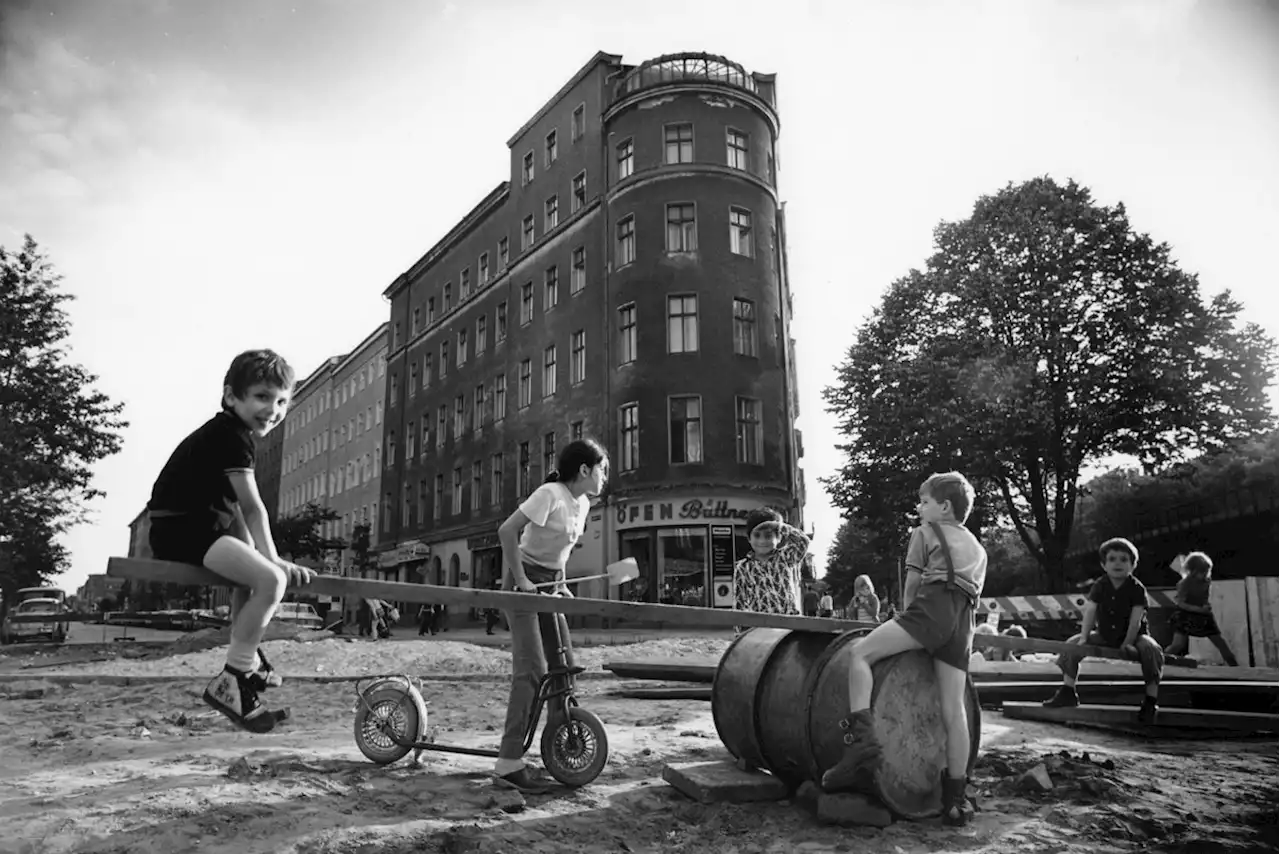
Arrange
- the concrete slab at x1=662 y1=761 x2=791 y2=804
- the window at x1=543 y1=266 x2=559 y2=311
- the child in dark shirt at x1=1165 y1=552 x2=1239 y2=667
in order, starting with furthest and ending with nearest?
the window at x1=543 y1=266 x2=559 y2=311
the child in dark shirt at x1=1165 y1=552 x2=1239 y2=667
the concrete slab at x1=662 y1=761 x2=791 y2=804

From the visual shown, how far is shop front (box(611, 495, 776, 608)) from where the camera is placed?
28062 mm

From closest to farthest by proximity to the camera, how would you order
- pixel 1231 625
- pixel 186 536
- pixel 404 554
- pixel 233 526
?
→ pixel 186 536 → pixel 233 526 → pixel 1231 625 → pixel 404 554

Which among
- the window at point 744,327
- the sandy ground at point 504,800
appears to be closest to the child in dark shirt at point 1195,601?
the sandy ground at point 504,800

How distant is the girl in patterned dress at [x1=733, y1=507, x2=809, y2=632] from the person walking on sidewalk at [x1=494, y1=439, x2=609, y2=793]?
6.56 feet

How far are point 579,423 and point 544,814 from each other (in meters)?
28.4

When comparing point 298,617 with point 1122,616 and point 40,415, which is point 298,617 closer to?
point 40,415

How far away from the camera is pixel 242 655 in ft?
11.6

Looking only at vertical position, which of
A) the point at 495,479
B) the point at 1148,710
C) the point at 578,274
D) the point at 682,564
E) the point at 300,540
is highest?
the point at 578,274

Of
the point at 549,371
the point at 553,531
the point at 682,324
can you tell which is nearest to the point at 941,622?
the point at 553,531

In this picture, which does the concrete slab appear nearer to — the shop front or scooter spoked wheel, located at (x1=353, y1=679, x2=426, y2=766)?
scooter spoked wheel, located at (x1=353, y1=679, x2=426, y2=766)

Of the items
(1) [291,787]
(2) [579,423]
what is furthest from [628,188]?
(1) [291,787]

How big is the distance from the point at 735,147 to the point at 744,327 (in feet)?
20.9

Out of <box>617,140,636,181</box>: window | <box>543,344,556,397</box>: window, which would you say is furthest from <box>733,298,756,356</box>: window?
<box>543,344,556,397</box>: window

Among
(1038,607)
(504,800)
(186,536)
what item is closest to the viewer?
(186,536)
